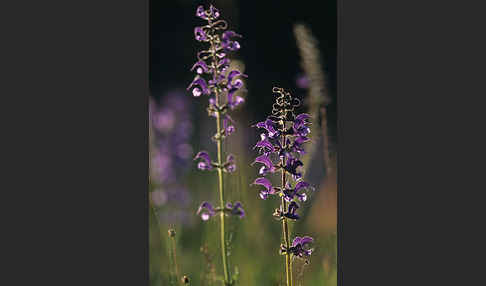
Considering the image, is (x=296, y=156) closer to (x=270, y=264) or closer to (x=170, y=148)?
(x=270, y=264)

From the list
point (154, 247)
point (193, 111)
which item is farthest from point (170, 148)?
point (154, 247)

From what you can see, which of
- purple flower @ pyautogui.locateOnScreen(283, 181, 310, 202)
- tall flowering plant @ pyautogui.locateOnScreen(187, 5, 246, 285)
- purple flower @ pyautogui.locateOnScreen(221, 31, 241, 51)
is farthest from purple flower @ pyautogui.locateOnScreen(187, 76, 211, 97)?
purple flower @ pyautogui.locateOnScreen(283, 181, 310, 202)

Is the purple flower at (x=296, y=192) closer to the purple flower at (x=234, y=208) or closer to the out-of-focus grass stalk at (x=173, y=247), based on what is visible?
the purple flower at (x=234, y=208)

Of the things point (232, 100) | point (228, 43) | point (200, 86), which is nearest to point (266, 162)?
point (232, 100)

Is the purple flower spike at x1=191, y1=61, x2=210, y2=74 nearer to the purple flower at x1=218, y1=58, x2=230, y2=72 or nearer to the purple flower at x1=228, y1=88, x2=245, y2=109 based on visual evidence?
the purple flower at x1=218, y1=58, x2=230, y2=72

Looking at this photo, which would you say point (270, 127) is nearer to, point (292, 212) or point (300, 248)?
point (292, 212)
